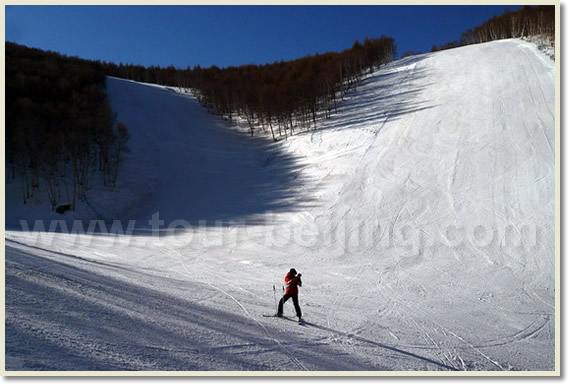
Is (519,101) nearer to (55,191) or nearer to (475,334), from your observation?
(475,334)

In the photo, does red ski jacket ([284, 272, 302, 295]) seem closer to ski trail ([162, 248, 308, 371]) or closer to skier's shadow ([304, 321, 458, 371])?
skier's shadow ([304, 321, 458, 371])

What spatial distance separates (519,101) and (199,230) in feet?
84.1

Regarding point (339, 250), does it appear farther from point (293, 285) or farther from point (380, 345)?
point (380, 345)

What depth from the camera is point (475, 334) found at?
8.88m

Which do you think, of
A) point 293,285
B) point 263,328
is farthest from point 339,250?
point 263,328

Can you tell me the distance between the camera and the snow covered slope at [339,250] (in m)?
6.77

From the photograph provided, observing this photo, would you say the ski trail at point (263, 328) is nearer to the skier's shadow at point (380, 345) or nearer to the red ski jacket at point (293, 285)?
the red ski jacket at point (293, 285)

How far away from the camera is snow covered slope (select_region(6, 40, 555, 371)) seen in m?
6.77

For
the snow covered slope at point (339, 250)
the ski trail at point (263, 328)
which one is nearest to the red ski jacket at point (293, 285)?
the snow covered slope at point (339, 250)

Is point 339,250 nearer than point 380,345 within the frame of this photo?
No

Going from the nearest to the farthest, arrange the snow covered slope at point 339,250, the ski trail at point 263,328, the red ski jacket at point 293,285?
the ski trail at point 263,328, the snow covered slope at point 339,250, the red ski jacket at point 293,285

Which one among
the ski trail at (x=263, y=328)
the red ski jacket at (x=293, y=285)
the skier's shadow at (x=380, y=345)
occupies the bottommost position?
the skier's shadow at (x=380, y=345)

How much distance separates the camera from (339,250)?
1672 centimetres

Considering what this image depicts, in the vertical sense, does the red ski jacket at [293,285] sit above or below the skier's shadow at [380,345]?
above
